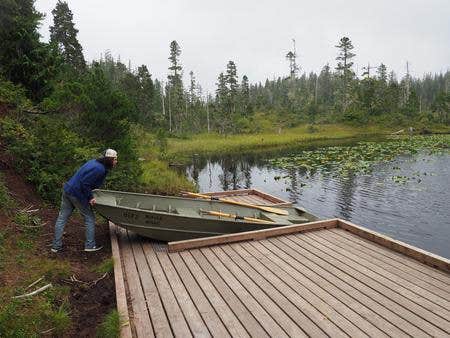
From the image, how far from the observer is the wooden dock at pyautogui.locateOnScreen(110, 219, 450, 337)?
14.8 feet

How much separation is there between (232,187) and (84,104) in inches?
463

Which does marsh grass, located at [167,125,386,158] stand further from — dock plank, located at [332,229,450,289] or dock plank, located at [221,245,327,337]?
dock plank, located at [332,229,450,289]

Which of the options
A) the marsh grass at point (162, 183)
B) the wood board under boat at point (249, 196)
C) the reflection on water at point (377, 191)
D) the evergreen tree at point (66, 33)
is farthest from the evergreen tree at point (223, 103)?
the wood board under boat at point (249, 196)

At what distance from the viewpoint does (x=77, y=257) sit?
690cm

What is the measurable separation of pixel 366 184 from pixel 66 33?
33.7 m

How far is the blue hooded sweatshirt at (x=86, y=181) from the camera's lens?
6.83 metres

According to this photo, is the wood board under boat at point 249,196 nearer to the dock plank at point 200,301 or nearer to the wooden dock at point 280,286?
the wooden dock at point 280,286

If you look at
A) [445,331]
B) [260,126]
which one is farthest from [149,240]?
[260,126]

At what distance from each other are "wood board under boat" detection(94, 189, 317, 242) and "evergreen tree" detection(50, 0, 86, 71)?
33.0m

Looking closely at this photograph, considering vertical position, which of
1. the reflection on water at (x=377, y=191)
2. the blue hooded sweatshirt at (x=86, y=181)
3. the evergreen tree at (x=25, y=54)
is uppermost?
the evergreen tree at (x=25, y=54)

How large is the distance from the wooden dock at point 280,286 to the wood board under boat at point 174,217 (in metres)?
0.35

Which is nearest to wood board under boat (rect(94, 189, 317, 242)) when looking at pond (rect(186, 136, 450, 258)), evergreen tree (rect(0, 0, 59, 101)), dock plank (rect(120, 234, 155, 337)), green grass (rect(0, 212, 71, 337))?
dock plank (rect(120, 234, 155, 337))

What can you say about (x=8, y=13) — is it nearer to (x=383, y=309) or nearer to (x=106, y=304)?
(x=106, y=304)

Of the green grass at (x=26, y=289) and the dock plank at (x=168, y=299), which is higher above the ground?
the green grass at (x=26, y=289)
